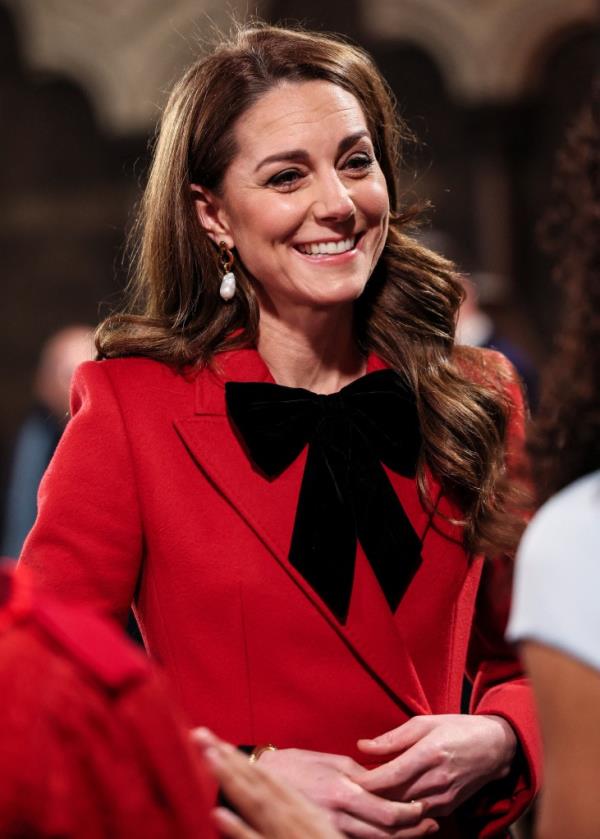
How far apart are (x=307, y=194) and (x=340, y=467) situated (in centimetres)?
44

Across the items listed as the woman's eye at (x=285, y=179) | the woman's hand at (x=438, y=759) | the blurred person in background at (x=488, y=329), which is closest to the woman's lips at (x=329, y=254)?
the woman's eye at (x=285, y=179)

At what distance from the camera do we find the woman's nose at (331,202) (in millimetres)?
2332

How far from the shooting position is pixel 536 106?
7891mm

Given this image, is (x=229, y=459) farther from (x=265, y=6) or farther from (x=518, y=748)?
(x=265, y=6)

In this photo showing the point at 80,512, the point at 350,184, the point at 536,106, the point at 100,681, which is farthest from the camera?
the point at 536,106

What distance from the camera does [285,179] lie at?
237 centimetres

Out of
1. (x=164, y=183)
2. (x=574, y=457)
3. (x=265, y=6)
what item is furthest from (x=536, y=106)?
(x=574, y=457)

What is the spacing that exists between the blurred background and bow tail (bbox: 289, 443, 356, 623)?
4.88 m

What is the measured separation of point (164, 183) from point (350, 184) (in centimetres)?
35

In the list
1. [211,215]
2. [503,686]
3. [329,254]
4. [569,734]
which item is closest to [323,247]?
[329,254]

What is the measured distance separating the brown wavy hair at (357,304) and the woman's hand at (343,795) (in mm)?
457

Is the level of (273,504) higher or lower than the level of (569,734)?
lower

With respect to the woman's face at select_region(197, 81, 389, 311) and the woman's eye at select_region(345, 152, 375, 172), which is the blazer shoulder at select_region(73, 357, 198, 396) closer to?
the woman's face at select_region(197, 81, 389, 311)

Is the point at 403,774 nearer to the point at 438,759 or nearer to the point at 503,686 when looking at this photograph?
the point at 438,759
